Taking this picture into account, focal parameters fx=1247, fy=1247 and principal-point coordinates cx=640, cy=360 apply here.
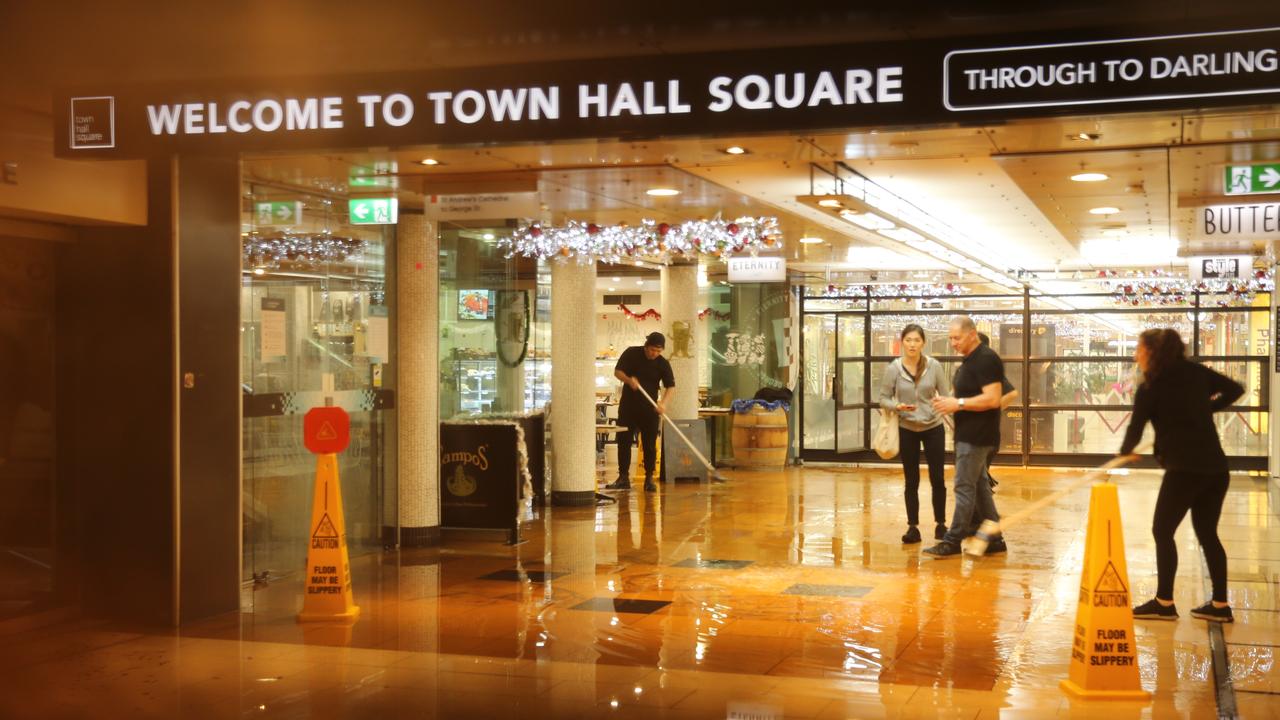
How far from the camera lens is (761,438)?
1703 centimetres

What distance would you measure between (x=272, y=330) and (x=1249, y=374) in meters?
14.1

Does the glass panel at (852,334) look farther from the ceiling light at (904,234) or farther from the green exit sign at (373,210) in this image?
the green exit sign at (373,210)


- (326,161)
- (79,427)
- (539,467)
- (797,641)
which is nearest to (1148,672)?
(797,641)

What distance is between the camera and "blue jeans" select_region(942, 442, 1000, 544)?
926 cm

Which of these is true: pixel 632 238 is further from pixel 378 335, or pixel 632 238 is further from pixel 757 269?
pixel 378 335

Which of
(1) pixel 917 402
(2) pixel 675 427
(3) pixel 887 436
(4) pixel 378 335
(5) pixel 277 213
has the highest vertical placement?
(5) pixel 277 213

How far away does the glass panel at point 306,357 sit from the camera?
850cm

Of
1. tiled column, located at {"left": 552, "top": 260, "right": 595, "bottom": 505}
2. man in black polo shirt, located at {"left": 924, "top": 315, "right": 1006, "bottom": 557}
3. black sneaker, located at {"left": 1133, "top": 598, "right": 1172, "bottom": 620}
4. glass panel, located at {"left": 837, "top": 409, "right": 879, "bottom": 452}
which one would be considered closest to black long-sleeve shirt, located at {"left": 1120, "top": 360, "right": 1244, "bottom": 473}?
black sneaker, located at {"left": 1133, "top": 598, "right": 1172, "bottom": 620}

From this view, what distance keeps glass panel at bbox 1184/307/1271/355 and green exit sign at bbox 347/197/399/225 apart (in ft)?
42.6

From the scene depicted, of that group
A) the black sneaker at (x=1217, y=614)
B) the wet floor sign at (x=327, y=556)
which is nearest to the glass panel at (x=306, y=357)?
the wet floor sign at (x=327, y=556)

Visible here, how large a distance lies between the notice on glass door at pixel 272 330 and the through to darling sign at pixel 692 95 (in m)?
2.16

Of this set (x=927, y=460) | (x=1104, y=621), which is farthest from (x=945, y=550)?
(x=1104, y=621)

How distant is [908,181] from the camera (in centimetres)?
1067

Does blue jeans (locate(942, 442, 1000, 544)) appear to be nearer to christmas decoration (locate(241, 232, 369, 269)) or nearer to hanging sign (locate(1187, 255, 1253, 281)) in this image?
christmas decoration (locate(241, 232, 369, 269))
